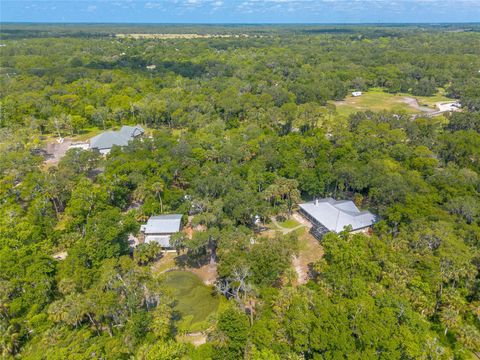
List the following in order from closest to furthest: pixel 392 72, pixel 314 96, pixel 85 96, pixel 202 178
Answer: pixel 202 178 → pixel 85 96 → pixel 314 96 → pixel 392 72

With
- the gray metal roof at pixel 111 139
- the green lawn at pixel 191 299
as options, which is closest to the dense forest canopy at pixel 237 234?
the green lawn at pixel 191 299

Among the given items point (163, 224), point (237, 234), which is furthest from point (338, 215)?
point (163, 224)

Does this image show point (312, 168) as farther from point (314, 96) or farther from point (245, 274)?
point (314, 96)

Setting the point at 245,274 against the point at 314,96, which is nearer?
the point at 245,274

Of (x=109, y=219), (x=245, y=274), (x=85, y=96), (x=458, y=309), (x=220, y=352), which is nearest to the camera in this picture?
(x=220, y=352)

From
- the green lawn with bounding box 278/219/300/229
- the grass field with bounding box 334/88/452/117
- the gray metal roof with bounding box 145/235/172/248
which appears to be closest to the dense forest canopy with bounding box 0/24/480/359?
the green lawn with bounding box 278/219/300/229

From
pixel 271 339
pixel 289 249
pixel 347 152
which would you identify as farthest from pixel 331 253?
pixel 347 152

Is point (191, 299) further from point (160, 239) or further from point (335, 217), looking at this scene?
point (335, 217)
